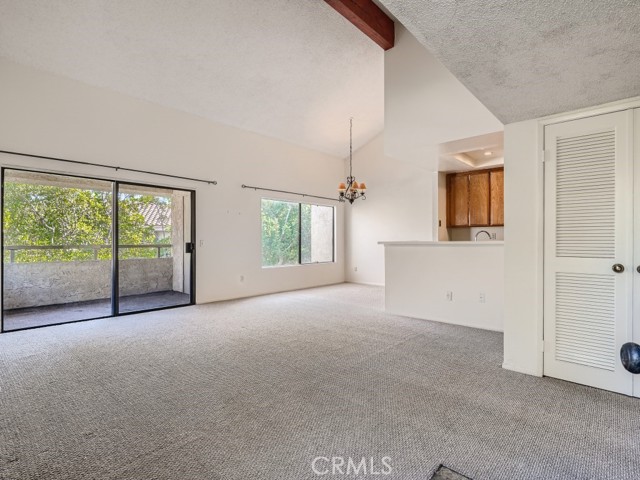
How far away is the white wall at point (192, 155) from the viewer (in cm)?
425

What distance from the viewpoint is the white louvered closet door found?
7.89 feet

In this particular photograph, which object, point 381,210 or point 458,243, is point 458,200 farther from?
point 458,243

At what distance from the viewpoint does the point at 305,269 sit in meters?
7.85

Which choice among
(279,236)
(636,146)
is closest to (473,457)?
(636,146)

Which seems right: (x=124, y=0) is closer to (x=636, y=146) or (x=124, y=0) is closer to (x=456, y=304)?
(x=636, y=146)

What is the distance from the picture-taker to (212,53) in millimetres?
4652

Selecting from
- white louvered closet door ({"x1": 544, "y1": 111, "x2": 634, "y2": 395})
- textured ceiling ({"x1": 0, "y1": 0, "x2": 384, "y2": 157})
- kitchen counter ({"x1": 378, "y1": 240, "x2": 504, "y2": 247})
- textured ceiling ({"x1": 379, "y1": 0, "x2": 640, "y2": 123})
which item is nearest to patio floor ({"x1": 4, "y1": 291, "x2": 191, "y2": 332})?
textured ceiling ({"x1": 0, "y1": 0, "x2": 384, "y2": 157})

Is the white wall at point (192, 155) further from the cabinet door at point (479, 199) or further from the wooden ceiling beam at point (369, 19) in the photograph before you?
the cabinet door at point (479, 199)

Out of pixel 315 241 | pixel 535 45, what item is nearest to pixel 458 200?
pixel 315 241

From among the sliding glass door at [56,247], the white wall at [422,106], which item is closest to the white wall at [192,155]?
the sliding glass door at [56,247]

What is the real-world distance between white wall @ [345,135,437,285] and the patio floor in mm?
4255

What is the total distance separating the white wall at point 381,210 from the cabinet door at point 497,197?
48.1 inches

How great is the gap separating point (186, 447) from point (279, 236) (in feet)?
18.8

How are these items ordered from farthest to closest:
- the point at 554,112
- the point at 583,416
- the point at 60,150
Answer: the point at 60,150, the point at 554,112, the point at 583,416
